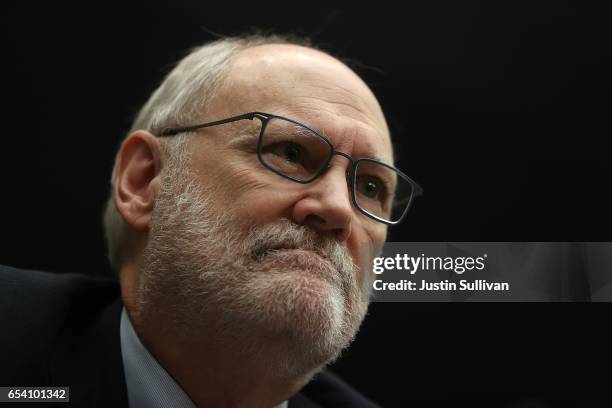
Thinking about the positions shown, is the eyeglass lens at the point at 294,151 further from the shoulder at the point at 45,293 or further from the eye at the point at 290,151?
the shoulder at the point at 45,293

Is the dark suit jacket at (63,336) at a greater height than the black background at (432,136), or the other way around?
the black background at (432,136)

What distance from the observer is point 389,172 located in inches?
54.9

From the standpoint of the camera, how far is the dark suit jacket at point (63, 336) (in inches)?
47.9

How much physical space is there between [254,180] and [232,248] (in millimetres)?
149

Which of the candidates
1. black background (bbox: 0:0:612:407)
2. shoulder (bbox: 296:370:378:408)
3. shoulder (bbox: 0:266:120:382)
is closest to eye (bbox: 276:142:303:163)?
black background (bbox: 0:0:612:407)

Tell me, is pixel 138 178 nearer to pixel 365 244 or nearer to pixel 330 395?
pixel 365 244

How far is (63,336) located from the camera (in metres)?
1.31

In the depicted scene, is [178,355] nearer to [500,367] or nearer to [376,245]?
[376,245]

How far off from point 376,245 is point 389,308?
0.97 feet

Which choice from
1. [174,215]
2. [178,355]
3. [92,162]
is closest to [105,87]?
[92,162]

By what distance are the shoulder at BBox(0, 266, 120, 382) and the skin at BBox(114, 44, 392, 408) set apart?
0.14 meters

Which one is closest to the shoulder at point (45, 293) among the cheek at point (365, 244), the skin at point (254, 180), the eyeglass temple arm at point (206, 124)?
the skin at point (254, 180)

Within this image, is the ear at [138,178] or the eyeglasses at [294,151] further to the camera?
the ear at [138,178]

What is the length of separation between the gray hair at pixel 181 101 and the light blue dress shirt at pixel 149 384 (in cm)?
26
